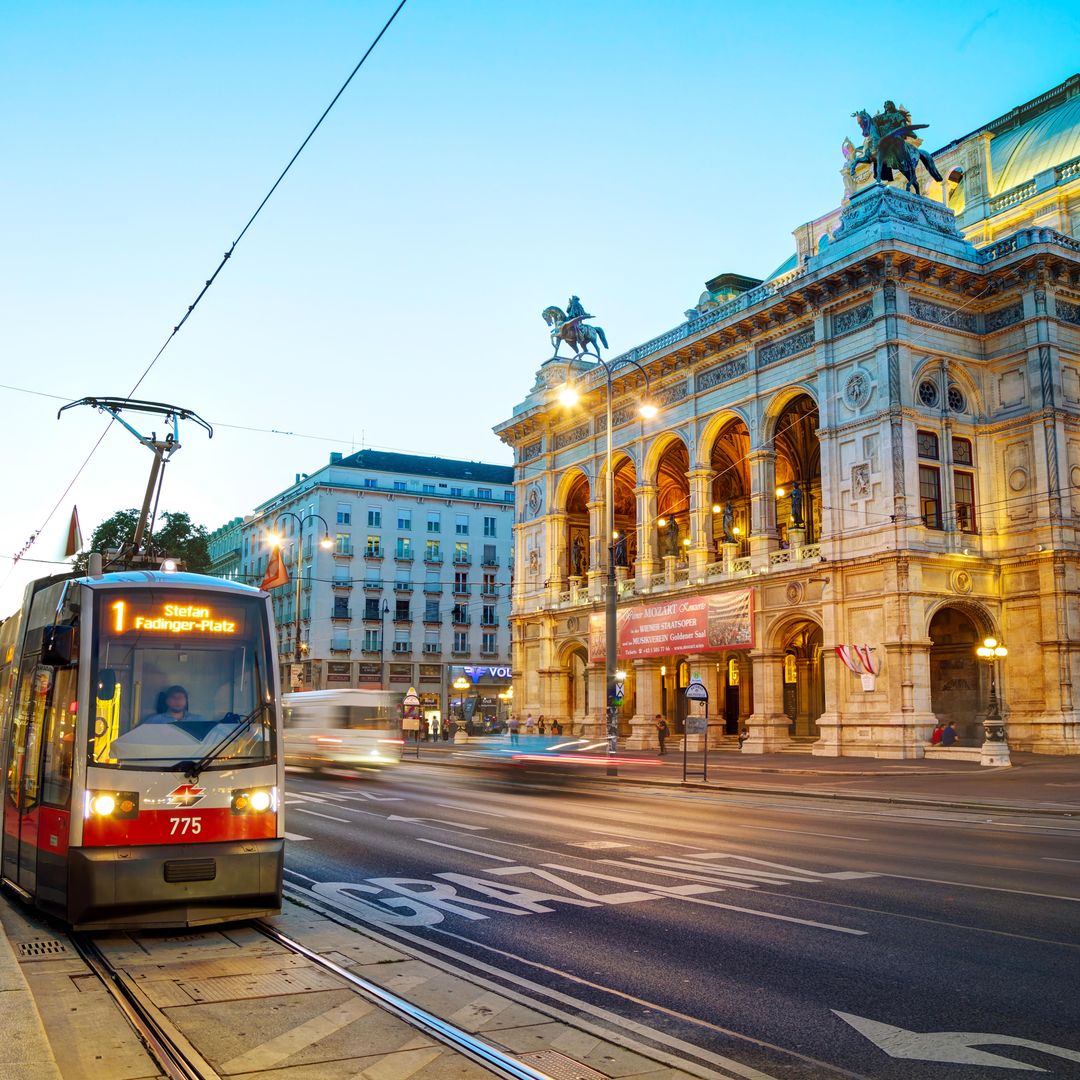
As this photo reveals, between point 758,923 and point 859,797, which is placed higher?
point 758,923

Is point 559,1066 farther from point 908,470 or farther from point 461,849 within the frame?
point 908,470

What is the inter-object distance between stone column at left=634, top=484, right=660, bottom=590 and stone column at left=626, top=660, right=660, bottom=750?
376cm

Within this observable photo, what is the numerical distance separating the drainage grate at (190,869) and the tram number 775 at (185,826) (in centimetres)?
21

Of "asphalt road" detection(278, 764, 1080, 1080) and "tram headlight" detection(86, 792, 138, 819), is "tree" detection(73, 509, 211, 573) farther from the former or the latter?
"tram headlight" detection(86, 792, 138, 819)

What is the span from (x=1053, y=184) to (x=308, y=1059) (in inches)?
1849

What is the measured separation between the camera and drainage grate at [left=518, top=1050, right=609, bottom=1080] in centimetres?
573

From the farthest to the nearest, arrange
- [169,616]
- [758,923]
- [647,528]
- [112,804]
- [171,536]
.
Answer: [171,536], [647,528], [758,923], [169,616], [112,804]

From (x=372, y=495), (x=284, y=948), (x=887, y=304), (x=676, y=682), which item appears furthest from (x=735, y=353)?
(x=372, y=495)

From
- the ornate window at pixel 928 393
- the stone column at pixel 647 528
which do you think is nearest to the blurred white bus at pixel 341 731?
the stone column at pixel 647 528

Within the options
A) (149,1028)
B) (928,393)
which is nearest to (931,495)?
(928,393)

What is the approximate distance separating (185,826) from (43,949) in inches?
57.2

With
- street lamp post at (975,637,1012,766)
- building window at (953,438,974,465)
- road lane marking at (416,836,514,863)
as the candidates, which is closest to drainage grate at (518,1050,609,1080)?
road lane marking at (416,836,514,863)

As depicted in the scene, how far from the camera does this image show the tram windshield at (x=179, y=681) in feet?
29.0

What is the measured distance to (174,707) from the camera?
9062 millimetres
